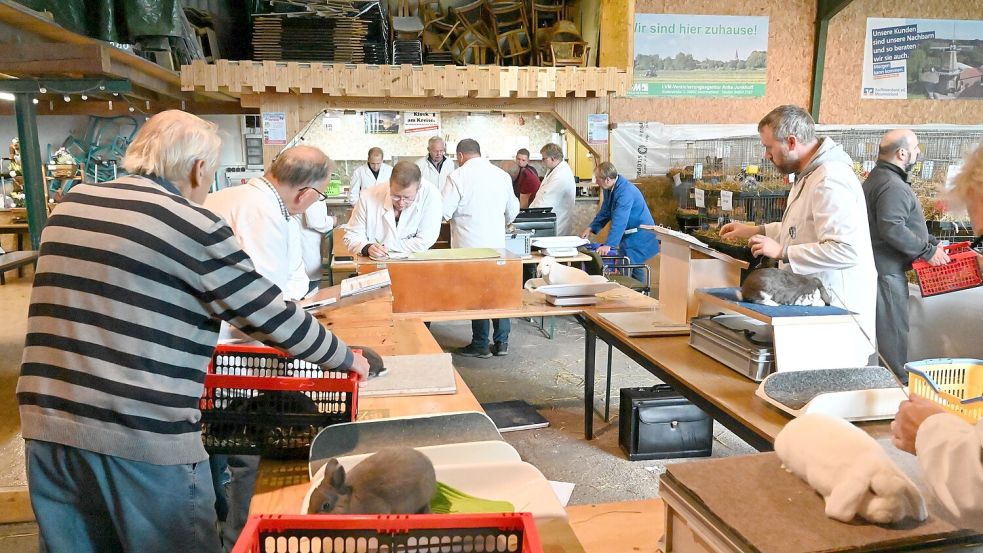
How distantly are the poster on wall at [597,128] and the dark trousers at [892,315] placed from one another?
382 centimetres

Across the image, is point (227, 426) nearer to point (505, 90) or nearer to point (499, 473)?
point (499, 473)

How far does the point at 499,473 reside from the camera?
1.46 m

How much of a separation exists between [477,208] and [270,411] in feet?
13.5

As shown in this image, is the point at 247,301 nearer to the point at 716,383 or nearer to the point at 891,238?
the point at 716,383

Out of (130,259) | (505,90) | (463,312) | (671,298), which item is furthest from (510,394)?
(130,259)

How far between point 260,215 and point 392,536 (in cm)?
212

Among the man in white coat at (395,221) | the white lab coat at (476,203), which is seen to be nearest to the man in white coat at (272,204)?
the man in white coat at (395,221)

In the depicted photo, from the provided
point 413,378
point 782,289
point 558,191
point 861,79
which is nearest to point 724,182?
point 558,191

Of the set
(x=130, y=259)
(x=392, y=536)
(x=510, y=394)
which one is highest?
(x=130, y=259)

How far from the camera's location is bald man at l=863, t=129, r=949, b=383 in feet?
A: 13.5

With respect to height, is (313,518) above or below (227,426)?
above

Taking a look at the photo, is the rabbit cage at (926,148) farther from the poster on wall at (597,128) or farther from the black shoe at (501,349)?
the black shoe at (501,349)

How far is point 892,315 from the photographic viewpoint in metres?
4.19

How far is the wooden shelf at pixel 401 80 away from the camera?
6.25m
